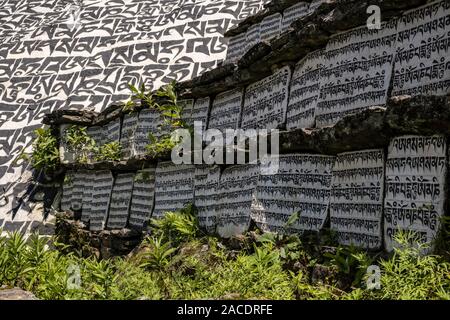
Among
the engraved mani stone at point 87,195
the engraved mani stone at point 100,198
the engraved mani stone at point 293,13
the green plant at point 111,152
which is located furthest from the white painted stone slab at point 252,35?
the engraved mani stone at point 87,195

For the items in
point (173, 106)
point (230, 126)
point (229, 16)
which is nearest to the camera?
point (230, 126)

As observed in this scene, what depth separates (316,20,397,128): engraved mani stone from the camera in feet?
16.5

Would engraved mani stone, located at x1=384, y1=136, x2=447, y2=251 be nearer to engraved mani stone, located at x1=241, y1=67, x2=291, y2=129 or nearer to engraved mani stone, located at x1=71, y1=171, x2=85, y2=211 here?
engraved mani stone, located at x1=241, y1=67, x2=291, y2=129

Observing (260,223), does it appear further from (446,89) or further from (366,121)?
(446,89)

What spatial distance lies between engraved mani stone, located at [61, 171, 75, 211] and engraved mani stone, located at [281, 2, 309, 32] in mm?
4634

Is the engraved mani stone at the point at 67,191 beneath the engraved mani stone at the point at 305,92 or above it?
beneath

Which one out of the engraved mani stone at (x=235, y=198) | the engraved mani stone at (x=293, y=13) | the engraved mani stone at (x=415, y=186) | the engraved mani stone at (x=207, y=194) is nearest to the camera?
the engraved mani stone at (x=415, y=186)

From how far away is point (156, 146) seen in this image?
8438 mm

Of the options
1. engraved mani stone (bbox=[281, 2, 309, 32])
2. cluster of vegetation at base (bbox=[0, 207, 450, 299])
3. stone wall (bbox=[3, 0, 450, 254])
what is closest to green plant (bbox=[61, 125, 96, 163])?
stone wall (bbox=[3, 0, 450, 254])

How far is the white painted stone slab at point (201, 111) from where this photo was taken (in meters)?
8.02

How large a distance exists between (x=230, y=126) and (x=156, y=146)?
4.71 feet

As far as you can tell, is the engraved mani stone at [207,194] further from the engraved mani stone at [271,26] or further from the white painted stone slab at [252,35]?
the white painted stone slab at [252,35]

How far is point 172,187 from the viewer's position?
8.07m
